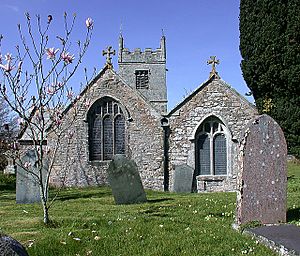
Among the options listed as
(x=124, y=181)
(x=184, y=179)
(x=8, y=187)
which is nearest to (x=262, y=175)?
(x=124, y=181)

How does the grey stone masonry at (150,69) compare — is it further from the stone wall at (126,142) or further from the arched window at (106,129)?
the stone wall at (126,142)

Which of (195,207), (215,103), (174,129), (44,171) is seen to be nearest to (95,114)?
(174,129)

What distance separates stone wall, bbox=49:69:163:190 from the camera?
790 inches

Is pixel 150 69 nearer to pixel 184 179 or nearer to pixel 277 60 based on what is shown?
pixel 277 60

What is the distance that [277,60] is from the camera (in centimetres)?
1797

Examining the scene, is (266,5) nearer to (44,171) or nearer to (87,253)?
(44,171)

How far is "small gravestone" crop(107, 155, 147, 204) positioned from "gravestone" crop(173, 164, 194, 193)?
16.2 feet

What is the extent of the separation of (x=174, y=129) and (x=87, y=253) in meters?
14.0

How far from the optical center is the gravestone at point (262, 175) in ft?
25.0

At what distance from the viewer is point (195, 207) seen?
10.8 meters

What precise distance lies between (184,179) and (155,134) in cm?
371

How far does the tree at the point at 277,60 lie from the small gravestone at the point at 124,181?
799cm

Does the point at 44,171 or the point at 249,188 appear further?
the point at 44,171

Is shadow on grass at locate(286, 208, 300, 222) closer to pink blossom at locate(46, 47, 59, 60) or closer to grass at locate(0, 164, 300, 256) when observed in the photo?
grass at locate(0, 164, 300, 256)
